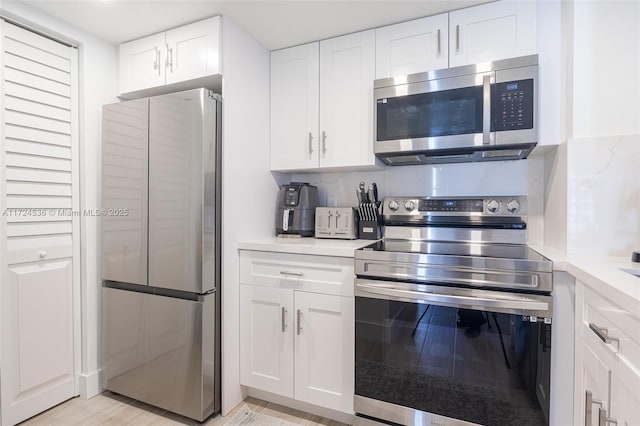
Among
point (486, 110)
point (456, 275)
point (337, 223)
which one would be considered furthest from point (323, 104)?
point (456, 275)

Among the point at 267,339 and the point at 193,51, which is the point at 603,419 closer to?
the point at 267,339

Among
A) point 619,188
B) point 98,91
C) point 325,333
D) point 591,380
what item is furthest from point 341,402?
point 98,91

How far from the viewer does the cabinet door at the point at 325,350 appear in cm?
160

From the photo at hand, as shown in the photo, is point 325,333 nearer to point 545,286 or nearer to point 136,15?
point 545,286

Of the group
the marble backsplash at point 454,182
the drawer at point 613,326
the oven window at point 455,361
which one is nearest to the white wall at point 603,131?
the marble backsplash at point 454,182

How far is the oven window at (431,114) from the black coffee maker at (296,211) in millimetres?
623

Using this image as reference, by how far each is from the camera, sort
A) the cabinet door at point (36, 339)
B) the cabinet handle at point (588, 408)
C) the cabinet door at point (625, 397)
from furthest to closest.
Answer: the cabinet door at point (36, 339) < the cabinet handle at point (588, 408) < the cabinet door at point (625, 397)

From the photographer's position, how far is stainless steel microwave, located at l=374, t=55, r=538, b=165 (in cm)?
153

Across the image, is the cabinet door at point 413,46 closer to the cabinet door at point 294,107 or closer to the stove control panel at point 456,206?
the cabinet door at point 294,107

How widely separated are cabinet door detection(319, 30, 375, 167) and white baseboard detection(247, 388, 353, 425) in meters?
1.38

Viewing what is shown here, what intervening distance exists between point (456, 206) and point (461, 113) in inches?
21.0

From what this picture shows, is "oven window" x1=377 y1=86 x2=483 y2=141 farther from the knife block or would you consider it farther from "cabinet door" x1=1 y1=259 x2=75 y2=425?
"cabinet door" x1=1 y1=259 x2=75 y2=425

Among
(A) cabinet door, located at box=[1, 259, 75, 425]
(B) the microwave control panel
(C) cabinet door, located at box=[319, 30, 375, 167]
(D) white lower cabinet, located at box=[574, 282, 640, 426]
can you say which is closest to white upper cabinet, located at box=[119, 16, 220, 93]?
(C) cabinet door, located at box=[319, 30, 375, 167]

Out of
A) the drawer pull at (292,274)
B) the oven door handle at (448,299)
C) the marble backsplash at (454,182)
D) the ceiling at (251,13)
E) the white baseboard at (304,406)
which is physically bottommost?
the white baseboard at (304,406)
